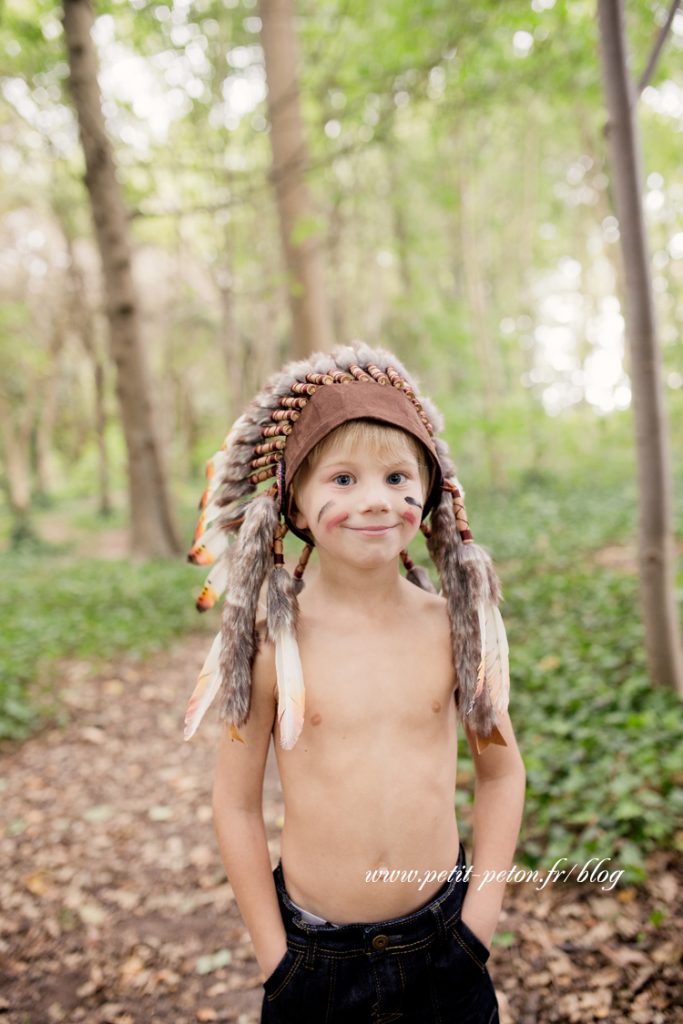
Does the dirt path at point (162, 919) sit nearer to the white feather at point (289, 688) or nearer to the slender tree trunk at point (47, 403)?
the white feather at point (289, 688)

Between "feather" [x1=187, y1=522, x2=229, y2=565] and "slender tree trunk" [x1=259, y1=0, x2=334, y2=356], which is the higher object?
"slender tree trunk" [x1=259, y1=0, x2=334, y2=356]

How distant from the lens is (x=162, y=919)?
3145 millimetres

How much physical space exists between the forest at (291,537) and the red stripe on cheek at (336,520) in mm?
2036

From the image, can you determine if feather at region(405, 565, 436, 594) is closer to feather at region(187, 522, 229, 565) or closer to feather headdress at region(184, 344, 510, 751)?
feather headdress at region(184, 344, 510, 751)

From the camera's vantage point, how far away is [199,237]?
52.7ft

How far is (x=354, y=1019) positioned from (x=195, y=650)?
5.23 m

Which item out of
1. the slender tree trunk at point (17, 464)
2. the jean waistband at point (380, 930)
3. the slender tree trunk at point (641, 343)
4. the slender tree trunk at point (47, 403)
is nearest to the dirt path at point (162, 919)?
the jean waistband at point (380, 930)

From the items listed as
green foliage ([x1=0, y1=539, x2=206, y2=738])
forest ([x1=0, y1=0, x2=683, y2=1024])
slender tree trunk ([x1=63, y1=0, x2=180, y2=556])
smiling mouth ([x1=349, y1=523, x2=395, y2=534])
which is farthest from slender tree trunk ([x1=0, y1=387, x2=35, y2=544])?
smiling mouth ([x1=349, y1=523, x2=395, y2=534])

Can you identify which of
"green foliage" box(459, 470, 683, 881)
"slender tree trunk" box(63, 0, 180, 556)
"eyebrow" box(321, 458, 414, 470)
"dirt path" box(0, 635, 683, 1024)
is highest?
"slender tree trunk" box(63, 0, 180, 556)

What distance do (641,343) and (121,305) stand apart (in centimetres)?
763

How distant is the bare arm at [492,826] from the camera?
1567 mm

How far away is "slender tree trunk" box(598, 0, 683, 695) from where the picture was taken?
325cm

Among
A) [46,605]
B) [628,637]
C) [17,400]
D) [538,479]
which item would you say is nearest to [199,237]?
[17,400]

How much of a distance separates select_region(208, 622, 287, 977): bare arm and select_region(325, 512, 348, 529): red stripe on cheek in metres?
0.34
